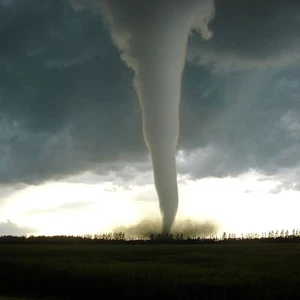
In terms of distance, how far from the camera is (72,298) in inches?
1334

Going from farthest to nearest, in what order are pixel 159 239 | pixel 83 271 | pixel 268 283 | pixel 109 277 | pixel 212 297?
pixel 159 239, pixel 83 271, pixel 109 277, pixel 268 283, pixel 212 297

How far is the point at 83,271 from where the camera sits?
1542 inches

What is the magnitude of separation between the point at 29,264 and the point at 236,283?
24024 millimetres

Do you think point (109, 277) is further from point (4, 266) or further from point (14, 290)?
point (4, 266)

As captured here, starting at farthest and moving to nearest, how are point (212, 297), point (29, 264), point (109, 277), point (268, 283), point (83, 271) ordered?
1. point (29, 264)
2. point (83, 271)
3. point (109, 277)
4. point (268, 283)
5. point (212, 297)

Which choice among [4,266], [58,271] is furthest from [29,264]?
[58,271]

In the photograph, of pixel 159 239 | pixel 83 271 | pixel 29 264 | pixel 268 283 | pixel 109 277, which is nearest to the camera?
pixel 268 283

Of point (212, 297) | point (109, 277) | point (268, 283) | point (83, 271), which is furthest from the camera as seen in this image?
point (83, 271)

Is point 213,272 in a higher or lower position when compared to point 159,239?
lower

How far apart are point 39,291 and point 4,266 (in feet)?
40.1

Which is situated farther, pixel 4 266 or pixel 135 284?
A: pixel 4 266

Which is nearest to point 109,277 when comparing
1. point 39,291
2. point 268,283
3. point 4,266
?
point 39,291

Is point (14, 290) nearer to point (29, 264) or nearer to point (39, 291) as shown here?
point (39, 291)

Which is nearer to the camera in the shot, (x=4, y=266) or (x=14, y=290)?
(x=14, y=290)
